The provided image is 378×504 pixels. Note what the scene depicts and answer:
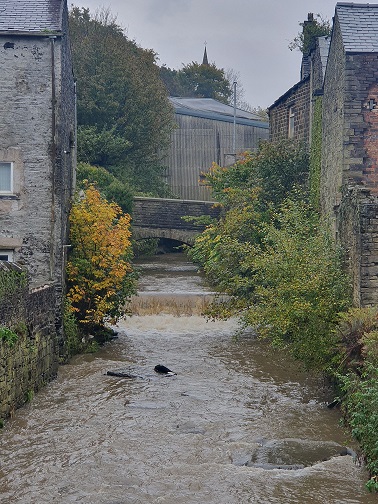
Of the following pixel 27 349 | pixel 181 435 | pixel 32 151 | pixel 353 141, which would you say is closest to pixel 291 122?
pixel 353 141

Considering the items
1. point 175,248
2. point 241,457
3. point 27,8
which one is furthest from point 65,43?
point 175,248

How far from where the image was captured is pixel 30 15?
2144 centimetres

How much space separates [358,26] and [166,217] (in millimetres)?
16665

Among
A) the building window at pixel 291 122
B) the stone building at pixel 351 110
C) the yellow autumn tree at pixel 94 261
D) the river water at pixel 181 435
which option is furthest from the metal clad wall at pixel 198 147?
the yellow autumn tree at pixel 94 261

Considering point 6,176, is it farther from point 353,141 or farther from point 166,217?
point 166,217

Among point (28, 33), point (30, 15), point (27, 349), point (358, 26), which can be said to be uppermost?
point (358, 26)

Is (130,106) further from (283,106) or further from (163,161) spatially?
(283,106)

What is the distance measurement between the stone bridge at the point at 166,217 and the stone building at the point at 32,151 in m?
18.4

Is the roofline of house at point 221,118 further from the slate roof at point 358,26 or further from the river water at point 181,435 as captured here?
the river water at point 181,435

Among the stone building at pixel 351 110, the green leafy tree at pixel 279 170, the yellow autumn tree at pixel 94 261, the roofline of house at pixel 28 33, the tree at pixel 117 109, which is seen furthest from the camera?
the tree at pixel 117 109

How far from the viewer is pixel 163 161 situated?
161ft

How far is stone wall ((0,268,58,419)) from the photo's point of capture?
16.4m

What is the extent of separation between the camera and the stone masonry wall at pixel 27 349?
1636cm

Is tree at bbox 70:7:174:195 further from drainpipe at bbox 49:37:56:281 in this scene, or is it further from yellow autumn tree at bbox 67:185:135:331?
drainpipe at bbox 49:37:56:281
